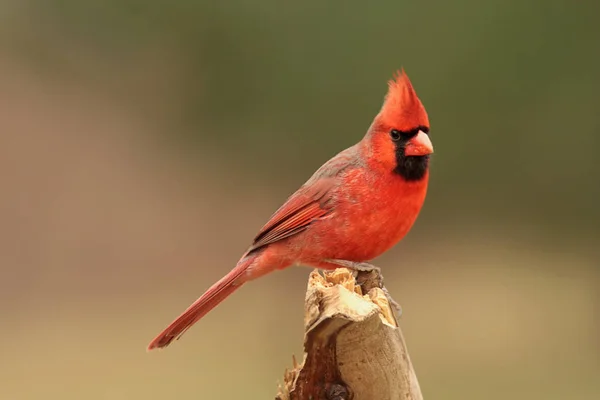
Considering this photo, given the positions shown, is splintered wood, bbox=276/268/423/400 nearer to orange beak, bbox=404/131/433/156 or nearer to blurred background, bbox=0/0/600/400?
orange beak, bbox=404/131/433/156

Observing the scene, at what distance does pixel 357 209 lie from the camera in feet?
6.53

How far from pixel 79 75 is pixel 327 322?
249 centimetres

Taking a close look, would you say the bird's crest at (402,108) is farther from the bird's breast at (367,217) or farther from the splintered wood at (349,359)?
the splintered wood at (349,359)

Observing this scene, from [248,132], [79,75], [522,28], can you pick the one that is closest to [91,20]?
[79,75]

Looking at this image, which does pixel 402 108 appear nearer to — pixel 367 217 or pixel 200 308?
pixel 367 217

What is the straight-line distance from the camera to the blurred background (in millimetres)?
3176

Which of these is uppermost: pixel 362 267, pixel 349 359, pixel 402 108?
pixel 402 108

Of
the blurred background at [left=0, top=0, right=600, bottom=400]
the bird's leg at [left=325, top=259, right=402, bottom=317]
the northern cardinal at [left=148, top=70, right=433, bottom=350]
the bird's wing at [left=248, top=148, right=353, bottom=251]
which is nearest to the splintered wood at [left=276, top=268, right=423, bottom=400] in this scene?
the bird's leg at [left=325, top=259, right=402, bottom=317]

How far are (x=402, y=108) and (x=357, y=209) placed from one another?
0.28 meters

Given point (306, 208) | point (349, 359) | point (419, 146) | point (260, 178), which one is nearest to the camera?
point (349, 359)

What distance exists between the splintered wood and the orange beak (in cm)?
65

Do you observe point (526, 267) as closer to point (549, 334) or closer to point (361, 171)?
point (549, 334)

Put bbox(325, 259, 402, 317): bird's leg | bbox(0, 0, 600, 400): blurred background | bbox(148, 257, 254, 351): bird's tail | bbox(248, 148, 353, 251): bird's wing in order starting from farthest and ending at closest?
bbox(0, 0, 600, 400): blurred background → bbox(248, 148, 353, 251): bird's wing → bbox(148, 257, 254, 351): bird's tail → bbox(325, 259, 402, 317): bird's leg

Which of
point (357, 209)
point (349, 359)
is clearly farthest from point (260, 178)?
point (349, 359)
